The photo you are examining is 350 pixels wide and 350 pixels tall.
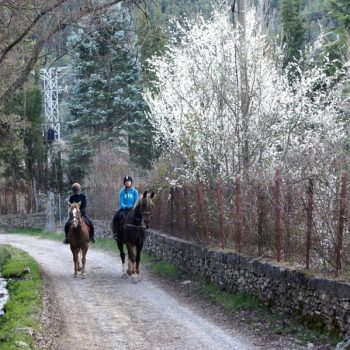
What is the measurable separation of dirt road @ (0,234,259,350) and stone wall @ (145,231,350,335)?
0.99m

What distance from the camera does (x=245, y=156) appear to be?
54.5 feet

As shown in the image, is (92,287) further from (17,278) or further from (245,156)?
(245,156)

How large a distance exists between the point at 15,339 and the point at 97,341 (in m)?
1.38

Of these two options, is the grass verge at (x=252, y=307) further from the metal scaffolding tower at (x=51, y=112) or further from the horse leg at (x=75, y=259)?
the metal scaffolding tower at (x=51, y=112)

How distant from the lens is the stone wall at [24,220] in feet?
160

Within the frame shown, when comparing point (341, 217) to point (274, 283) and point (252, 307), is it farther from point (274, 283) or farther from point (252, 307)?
point (252, 307)

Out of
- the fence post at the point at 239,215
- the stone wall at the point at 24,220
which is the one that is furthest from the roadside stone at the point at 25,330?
the stone wall at the point at 24,220

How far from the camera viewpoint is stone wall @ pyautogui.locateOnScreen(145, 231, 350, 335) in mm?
9445

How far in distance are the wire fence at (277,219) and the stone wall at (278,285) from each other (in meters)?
0.30

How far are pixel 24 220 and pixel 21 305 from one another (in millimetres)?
38192

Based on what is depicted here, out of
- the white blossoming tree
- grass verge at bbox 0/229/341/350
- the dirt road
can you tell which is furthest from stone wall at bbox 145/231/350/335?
the white blossoming tree

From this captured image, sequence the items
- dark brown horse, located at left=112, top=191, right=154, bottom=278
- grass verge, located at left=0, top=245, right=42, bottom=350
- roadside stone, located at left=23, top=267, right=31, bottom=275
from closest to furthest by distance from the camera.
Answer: grass verge, located at left=0, top=245, right=42, bottom=350, dark brown horse, located at left=112, top=191, right=154, bottom=278, roadside stone, located at left=23, top=267, right=31, bottom=275

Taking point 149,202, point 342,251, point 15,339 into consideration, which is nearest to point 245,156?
point 149,202

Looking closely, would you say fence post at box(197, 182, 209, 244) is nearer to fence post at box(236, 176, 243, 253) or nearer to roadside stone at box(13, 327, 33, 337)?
fence post at box(236, 176, 243, 253)
